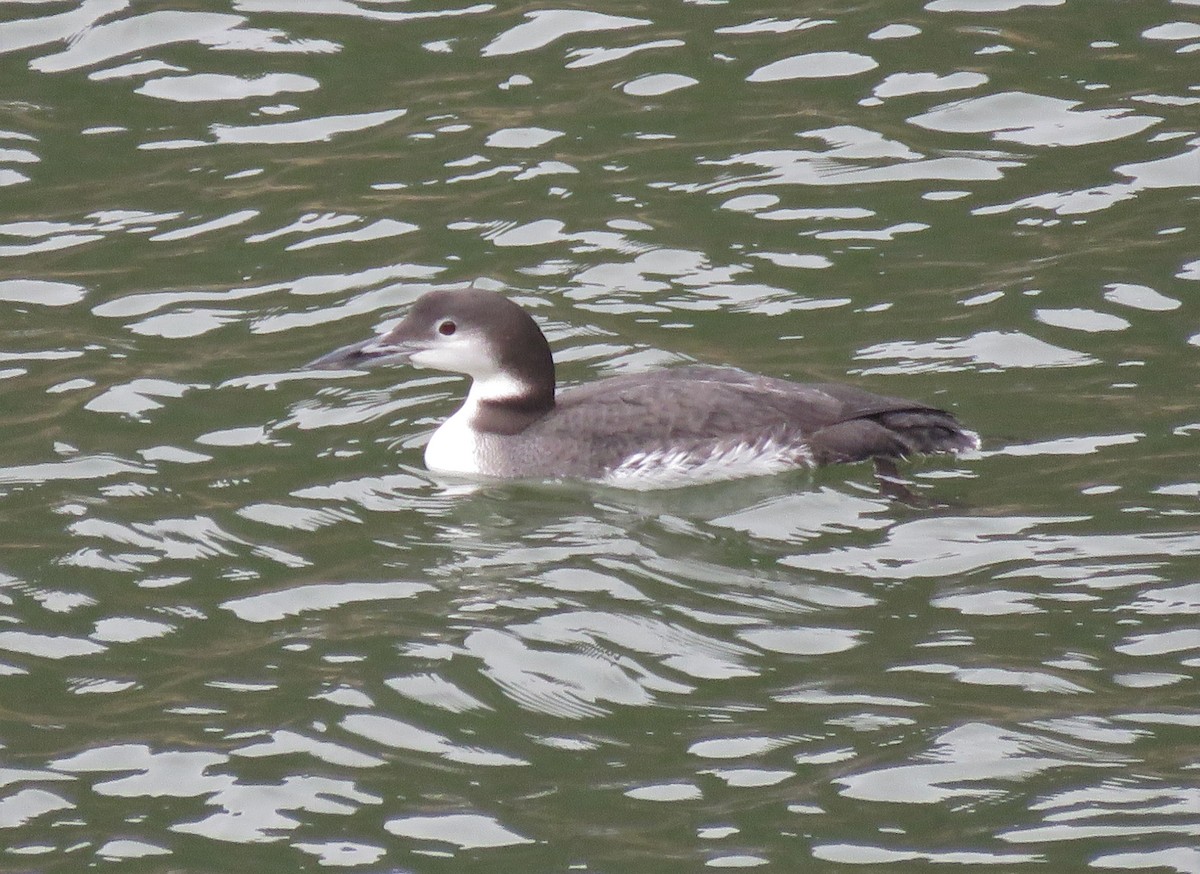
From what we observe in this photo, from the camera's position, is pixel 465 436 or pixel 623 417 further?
pixel 465 436

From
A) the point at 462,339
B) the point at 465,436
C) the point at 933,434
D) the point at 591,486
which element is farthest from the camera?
the point at 462,339

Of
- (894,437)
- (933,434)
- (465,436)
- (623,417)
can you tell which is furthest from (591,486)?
(933,434)

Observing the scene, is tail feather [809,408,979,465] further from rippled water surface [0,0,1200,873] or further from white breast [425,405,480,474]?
white breast [425,405,480,474]

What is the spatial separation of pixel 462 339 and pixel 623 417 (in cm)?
74

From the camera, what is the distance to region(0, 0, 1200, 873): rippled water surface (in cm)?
576

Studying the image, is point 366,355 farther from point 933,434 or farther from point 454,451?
point 933,434

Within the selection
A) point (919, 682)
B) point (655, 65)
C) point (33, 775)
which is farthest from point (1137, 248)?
point (33, 775)

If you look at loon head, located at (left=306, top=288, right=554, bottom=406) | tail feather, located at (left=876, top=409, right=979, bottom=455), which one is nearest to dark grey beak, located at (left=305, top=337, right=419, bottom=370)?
loon head, located at (left=306, top=288, right=554, bottom=406)

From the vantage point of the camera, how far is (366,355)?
8.35m

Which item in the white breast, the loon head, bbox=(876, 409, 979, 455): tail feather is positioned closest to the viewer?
bbox=(876, 409, 979, 455): tail feather

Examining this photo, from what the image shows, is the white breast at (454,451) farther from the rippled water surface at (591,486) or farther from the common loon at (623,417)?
the rippled water surface at (591,486)

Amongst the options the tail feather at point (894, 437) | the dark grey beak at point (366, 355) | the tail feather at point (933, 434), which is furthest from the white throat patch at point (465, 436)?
the tail feather at point (933, 434)

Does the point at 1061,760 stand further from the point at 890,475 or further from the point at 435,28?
the point at 435,28

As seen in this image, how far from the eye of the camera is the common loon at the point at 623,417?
8.01m
